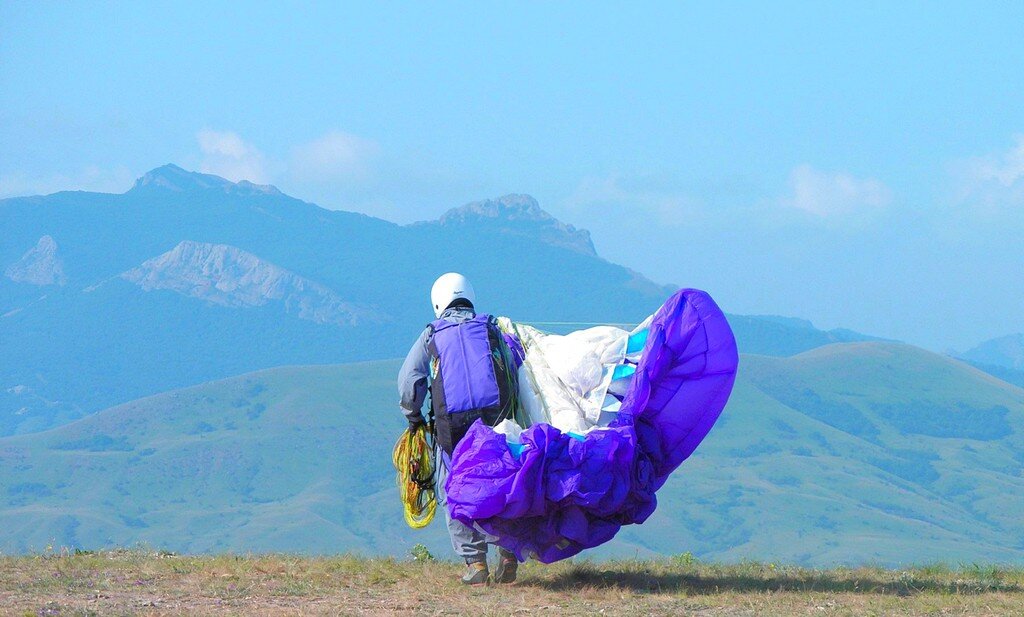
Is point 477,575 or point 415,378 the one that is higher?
point 415,378

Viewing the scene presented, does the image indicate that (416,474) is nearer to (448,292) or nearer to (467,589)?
(467,589)

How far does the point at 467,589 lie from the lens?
34.1 ft

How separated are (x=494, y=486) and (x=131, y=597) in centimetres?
279

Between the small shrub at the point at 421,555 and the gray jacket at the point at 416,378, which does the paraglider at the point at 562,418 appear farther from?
the small shrub at the point at 421,555

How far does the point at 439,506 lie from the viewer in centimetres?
1131

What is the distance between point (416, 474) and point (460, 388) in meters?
1.21

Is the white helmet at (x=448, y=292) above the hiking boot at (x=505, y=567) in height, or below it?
above

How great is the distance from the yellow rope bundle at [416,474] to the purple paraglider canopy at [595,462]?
120 centimetres

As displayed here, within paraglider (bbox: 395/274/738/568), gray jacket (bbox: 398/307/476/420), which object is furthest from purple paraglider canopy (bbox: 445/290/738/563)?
gray jacket (bbox: 398/307/476/420)

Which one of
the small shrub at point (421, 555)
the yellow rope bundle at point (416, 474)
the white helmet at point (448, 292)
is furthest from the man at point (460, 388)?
the small shrub at point (421, 555)

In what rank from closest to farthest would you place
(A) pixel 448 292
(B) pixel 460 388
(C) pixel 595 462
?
1. (C) pixel 595 462
2. (B) pixel 460 388
3. (A) pixel 448 292

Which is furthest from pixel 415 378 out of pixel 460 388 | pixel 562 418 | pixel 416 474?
pixel 562 418

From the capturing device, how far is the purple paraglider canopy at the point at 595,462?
9.74 meters

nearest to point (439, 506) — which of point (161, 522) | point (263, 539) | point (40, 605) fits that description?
point (40, 605)
